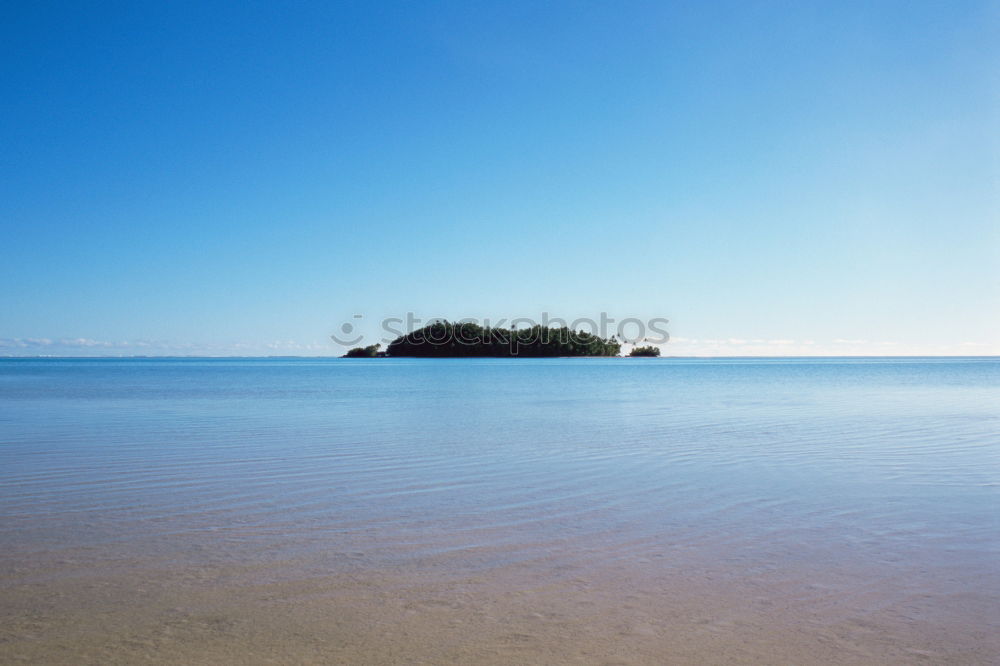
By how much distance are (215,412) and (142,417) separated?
2132 millimetres

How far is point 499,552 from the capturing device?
521cm

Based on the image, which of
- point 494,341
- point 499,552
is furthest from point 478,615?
point 494,341

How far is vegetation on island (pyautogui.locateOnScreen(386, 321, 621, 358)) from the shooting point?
153000 mm

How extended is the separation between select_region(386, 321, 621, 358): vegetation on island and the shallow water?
14125cm

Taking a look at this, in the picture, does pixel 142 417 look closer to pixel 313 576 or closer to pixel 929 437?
pixel 313 576

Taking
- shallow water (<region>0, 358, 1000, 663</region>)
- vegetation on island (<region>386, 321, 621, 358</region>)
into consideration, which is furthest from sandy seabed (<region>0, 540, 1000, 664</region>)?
vegetation on island (<region>386, 321, 621, 358</region>)

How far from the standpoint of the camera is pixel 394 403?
23.2m

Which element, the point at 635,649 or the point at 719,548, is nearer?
the point at 635,649

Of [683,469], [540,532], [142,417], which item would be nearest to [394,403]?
[142,417]

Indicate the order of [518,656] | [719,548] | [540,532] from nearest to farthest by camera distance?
[518,656] → [719,548] → [540,532]

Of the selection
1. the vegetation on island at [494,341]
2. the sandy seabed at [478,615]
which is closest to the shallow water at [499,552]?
the sandy seabed at [478,615]

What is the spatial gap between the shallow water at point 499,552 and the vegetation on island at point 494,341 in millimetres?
141248

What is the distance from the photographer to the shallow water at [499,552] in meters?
3.64

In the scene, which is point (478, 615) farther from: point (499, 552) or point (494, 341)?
point (494, 341)
